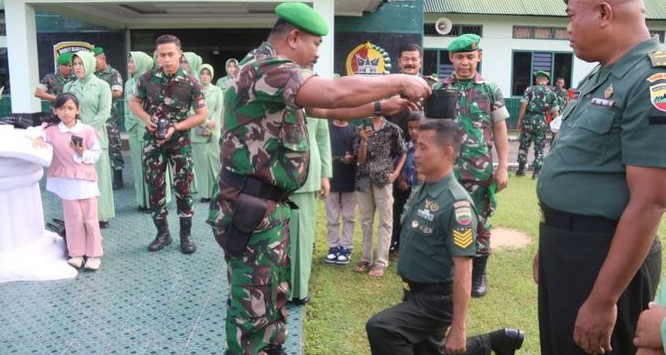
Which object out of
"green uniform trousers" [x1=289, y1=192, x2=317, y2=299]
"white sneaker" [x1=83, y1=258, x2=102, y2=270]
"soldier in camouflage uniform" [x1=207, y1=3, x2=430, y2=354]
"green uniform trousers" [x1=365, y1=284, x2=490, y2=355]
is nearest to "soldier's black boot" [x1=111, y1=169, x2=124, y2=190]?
"white sneaker" [x1=83, y1=258, x2=102, y2=270]

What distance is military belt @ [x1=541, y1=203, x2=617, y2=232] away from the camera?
1.99 m

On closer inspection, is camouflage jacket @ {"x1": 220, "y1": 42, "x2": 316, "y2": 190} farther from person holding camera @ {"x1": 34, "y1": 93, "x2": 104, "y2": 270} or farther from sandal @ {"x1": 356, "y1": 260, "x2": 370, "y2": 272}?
person holding camera @ {"x1": 34, "y1": 93, "x2": 104, "y2": 270}

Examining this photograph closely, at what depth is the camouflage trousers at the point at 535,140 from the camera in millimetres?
10430

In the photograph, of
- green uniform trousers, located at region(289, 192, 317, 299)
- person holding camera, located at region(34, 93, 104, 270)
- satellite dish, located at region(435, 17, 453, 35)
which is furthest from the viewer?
satellite dish, located at region(435, 17, 453, 35)

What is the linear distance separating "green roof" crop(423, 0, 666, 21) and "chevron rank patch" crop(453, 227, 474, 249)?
15.4 m

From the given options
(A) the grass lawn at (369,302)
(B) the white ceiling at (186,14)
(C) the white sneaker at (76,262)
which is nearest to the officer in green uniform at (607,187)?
Answer: (A) the grass lawn at (369,302)

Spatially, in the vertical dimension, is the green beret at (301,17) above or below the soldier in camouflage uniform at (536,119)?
above

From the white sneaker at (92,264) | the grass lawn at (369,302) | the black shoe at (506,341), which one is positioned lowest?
the grass lawn at (369,302)

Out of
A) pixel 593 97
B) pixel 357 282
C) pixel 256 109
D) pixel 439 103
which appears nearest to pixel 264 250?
pixel 256 109

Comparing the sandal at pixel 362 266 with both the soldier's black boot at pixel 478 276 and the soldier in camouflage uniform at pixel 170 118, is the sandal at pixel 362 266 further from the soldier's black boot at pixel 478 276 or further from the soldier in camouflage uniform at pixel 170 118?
the soldier in camouflage uniform at pixel 170 118

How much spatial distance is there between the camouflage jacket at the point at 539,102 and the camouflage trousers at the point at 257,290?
28.5ft

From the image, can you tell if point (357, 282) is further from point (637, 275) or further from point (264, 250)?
point (637, 275)

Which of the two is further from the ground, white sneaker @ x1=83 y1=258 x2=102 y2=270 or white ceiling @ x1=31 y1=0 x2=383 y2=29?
white ceiling @ x1=31 y1=0 x2=383 y2=29

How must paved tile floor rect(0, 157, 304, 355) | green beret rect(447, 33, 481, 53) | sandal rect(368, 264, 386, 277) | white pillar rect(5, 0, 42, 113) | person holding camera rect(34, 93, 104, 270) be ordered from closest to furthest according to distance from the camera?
paved tile floor rect(0, 157, 304, 355), green beret rect(447, 33, 481, 53), person holding camera rect(34, 93, 104, 270), sandal rect(368, 264, 386, 277), white pillar rect(5, 0, 42, 113)
